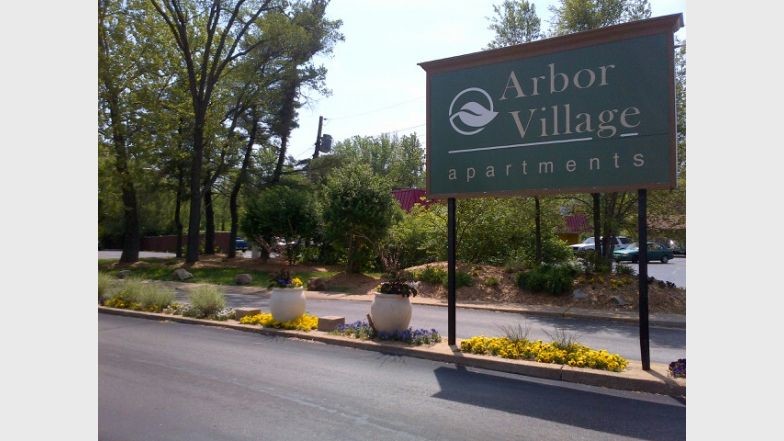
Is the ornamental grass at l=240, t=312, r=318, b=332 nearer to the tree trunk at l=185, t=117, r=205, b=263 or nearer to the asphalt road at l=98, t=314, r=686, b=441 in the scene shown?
the asphalt road at l=98, t=314, r=686, b=441

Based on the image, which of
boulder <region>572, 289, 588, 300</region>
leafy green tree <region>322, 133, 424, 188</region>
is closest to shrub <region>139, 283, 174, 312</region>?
Result: boulder <region>572, 289, 588, 300</region>

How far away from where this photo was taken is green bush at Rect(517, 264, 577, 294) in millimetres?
16406

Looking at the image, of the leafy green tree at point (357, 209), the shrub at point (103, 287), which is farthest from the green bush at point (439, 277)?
the shrub at point (103, 287)

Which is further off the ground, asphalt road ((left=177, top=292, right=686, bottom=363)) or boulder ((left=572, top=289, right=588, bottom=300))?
boulder ((left=572, top=289, right=588, bottom=300))

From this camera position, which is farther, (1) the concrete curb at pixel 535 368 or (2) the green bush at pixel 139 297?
(2) the green bush at pixel 139 297

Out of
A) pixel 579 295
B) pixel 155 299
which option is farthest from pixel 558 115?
pixel 155 299

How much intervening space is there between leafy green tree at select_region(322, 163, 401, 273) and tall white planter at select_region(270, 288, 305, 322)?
1064cm

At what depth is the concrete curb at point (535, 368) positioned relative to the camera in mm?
6824

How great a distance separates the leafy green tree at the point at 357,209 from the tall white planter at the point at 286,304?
1064 cm

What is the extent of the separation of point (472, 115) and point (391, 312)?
355 cm

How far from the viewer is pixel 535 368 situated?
7547 millimetres

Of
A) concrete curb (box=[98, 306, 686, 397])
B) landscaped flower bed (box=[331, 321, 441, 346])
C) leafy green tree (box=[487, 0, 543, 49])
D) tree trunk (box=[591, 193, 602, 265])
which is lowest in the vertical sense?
concrete curb (box=[98, 306, 686, 397])

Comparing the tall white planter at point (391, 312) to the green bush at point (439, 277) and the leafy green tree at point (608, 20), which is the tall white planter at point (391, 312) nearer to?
the green bush at point (439, 277)

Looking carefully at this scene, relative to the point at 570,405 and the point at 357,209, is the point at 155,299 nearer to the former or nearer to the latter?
the point at 357,209
